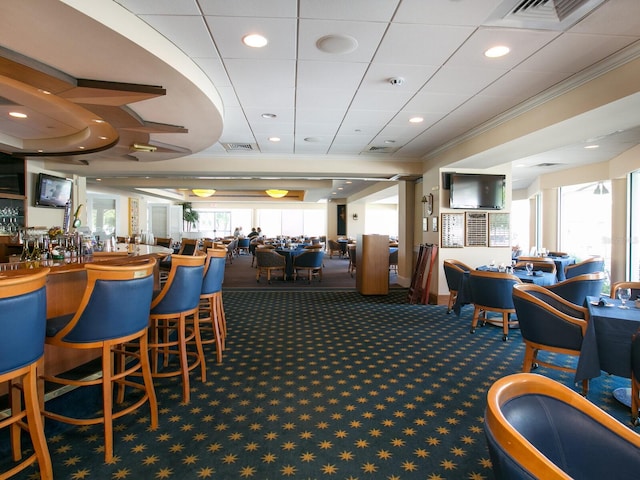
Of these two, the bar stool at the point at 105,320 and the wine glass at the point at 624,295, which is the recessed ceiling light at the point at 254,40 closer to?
the bar stool at the point at 105,320

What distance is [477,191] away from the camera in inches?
269

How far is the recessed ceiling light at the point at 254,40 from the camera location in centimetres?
290

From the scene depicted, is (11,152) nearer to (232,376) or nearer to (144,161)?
(144,161)

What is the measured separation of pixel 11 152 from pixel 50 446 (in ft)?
21.9

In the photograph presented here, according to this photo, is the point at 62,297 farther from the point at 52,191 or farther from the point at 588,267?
the point at 588,267

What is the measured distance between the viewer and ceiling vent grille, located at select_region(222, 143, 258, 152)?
22.1 feet

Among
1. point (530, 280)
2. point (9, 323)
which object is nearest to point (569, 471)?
point (9, 323)

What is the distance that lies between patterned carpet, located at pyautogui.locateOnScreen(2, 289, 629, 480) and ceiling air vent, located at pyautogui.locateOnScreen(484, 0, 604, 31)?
2853mm

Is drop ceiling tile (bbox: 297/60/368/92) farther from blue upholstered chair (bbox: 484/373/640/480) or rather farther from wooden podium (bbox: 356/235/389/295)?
wooden podium (bbox: 356/235/389/295)

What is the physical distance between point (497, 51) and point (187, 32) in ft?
8.18

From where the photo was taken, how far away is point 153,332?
3.22m

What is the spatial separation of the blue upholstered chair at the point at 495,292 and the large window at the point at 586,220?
4996mm

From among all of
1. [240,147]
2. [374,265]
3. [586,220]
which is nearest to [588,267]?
[374,265]

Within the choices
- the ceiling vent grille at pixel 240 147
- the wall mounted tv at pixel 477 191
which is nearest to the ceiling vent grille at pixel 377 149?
the wall mounted tv at pixel 477 191
